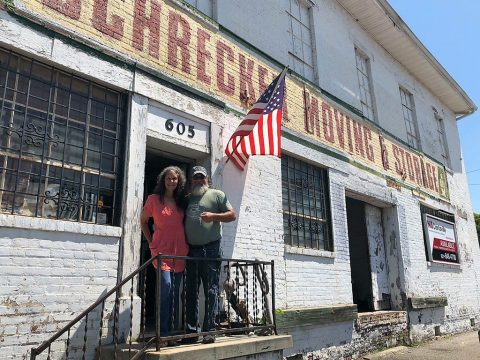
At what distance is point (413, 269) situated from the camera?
9.62m

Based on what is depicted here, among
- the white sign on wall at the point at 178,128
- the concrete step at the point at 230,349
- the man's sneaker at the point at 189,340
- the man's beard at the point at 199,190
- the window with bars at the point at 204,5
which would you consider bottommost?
the concrete step at the point at 230,349

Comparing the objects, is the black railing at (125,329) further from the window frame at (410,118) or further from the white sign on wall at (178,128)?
the window frame at (410,118)

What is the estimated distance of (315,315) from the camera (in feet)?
21.0

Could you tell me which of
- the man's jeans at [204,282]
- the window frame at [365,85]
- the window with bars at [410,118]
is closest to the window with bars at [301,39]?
the window frame at [365,85]

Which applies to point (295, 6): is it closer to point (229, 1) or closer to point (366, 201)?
point (229, 1)

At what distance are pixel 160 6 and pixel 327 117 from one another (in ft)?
13.2

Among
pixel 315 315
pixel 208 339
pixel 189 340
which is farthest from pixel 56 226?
pixel 315 315

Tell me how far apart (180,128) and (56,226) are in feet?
6.64

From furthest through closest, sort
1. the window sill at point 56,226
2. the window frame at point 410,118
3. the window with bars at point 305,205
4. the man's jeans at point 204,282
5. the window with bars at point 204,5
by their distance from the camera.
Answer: the window frame at point 410,118 → the window with bars at point 305,205 → the window with bars at point 204,5 → the man's jeans at point 204,282 → the window sill at point 56,226

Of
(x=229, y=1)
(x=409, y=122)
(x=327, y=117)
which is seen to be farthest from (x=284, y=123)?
(x=409, y=122)

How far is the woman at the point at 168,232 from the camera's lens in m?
3.87

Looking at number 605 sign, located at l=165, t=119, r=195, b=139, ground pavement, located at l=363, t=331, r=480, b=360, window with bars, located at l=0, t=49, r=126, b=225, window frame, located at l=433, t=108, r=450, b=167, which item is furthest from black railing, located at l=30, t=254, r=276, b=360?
window frame, located at l=433, t=108, r=450, b=167

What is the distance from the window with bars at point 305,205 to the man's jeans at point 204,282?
2.76 m

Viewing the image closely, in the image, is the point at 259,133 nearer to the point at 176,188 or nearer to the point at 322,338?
the point at 176,188
